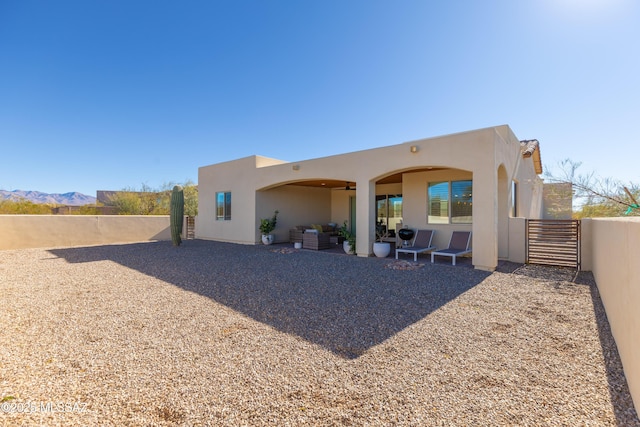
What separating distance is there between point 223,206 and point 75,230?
22.6 ft

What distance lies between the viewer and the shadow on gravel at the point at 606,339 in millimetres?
2285

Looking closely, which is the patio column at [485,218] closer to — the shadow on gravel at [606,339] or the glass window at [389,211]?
the shadow on gravel at [606,339]

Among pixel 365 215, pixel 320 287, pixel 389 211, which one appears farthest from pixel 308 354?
pixel 389 211

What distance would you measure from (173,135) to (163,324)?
18.0 m

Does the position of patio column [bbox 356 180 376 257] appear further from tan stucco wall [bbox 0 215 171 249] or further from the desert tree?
tan stucco wall [bbox 0 215 171 249]

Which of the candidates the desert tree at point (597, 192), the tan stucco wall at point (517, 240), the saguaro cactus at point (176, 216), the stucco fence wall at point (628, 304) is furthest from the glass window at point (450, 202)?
the saguaro cactus at point (176, 216)

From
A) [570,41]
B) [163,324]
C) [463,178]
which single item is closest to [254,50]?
[463,178]

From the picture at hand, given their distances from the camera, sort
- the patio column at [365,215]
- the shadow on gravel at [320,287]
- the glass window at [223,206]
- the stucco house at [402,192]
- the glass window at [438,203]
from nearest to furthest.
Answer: the shadow on gravel at [320,287] → the stucco house at [402,192] → the patio column at [365,215] → the glass window at [438,203] → the glass window at [223,206]

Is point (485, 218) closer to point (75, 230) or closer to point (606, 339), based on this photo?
point (606, 339)

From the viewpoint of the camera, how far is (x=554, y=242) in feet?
28.3

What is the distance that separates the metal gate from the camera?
8.35m

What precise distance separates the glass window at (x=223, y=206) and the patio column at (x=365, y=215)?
7800 millimetres

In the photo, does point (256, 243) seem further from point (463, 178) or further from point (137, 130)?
point (137, 130)

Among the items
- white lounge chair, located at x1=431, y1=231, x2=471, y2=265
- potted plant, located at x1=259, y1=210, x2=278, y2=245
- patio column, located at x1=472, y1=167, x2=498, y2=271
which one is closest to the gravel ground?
patio column, located at x1=472, y1=167, x2=498, y2=271
